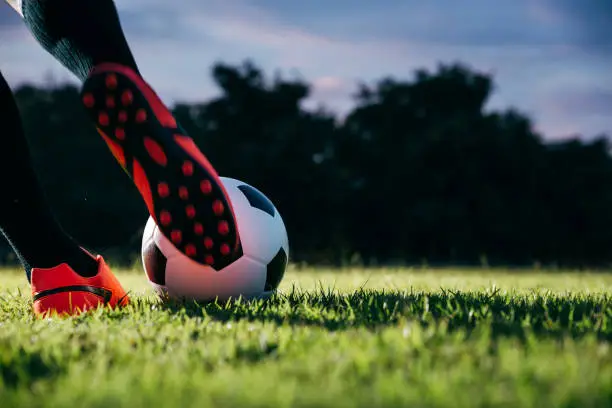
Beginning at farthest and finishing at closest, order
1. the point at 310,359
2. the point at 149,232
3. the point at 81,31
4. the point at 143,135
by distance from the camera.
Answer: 1. the point at 149,232
2. the point at 81,31
3. the point at 143,135
4. the point at 310,359

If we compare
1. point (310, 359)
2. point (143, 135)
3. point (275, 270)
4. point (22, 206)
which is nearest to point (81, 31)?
point (143, 135)

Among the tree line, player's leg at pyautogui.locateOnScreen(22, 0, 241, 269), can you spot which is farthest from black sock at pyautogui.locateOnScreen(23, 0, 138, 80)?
the tree line

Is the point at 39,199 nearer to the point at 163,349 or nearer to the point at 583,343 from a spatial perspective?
the point at 163,349

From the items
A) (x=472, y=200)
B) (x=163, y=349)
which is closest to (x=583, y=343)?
(x=163, y=349)

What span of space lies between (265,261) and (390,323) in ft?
2.85

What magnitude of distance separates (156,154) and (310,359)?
107 centimetres

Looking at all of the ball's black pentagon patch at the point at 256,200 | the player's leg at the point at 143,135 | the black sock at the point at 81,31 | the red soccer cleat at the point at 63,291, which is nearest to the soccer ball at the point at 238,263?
the ball's black pentagon patch at the point at 256,200

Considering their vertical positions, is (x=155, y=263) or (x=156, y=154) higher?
(x=156, y=154)

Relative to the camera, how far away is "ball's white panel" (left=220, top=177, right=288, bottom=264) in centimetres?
262

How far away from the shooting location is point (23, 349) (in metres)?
1.58

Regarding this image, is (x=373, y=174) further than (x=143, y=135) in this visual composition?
Yes

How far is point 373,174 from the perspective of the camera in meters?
16.0

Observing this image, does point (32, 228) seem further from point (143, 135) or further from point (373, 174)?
point (373, 174)

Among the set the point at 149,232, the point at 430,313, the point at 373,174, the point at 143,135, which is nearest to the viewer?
the point at 430,313
